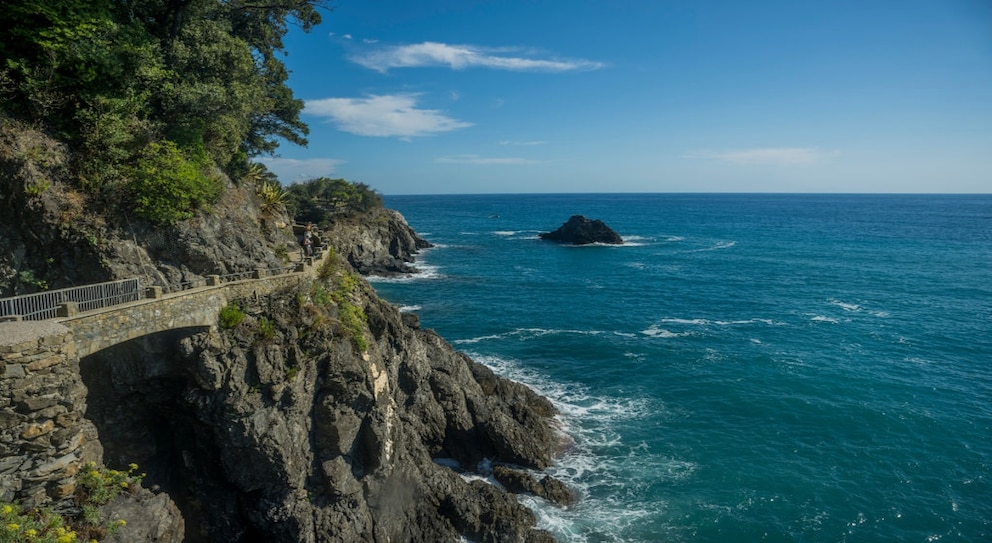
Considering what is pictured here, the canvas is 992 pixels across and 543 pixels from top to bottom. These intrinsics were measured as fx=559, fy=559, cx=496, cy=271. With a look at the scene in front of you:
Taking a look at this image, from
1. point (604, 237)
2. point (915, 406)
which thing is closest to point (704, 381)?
point (915, 406)

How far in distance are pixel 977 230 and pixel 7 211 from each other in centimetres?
16922

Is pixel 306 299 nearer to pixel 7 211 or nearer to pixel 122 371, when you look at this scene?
pixel 122 371

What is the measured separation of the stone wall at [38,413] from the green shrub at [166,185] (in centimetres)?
791

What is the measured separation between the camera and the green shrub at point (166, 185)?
74.3 feet

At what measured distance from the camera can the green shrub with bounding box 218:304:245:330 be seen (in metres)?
21.0

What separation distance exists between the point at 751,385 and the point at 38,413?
125 feet

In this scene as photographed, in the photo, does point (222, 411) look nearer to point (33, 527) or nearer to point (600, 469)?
point (33, 527)

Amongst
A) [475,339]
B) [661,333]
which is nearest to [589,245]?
[661,333]

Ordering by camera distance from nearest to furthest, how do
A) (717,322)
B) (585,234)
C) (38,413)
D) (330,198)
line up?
1. (38,413)
2. (717,322)
3. (330,198)
4. (585,234)

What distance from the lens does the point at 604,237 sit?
362 feet

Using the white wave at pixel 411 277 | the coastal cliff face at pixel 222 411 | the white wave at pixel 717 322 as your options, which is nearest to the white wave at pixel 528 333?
the white wave at pixel 717 322

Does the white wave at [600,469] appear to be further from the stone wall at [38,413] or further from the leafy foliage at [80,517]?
the stone wall at [38,413]

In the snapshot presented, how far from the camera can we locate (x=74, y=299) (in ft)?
62.5

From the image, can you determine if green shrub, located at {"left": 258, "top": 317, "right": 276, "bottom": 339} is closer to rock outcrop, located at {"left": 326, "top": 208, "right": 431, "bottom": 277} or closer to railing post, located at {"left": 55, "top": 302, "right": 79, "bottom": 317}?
railing post, located at {"left": 55, "top": 302, "right": 79, "bottom": 317}
